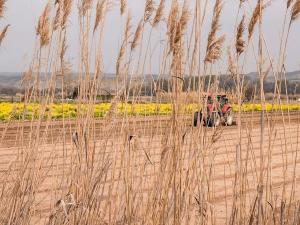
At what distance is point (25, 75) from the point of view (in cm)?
326

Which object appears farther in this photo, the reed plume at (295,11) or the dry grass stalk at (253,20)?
the dry grass stalk at (253,20)

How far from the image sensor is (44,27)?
284cm

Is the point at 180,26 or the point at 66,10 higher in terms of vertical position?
the point at 66,10

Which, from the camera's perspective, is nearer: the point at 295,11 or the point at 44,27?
the point at 295,11

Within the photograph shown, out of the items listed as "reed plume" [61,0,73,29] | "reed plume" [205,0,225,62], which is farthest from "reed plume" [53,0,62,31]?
"reed plume" [205,0,225,62]

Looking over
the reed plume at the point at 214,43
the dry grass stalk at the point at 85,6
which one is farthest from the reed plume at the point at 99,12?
the reed plume at the point at 214,43

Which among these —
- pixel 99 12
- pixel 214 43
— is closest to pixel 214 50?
pixel 214 43

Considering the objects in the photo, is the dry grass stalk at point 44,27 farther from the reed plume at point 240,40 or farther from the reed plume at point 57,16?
the reed plume at point 240,40

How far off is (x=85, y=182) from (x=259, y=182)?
0.89 m

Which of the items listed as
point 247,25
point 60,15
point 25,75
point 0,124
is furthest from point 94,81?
point 0,124

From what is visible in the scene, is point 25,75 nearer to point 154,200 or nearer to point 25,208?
point 25,208

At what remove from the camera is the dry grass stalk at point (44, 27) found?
2.84m

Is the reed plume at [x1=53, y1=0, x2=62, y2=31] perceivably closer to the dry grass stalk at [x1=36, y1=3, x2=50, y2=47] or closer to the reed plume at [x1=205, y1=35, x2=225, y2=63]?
the dry grass stalk at [x1=36, y1=3, x2=50, y2=47]

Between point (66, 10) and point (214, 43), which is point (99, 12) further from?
point (214, 43)
